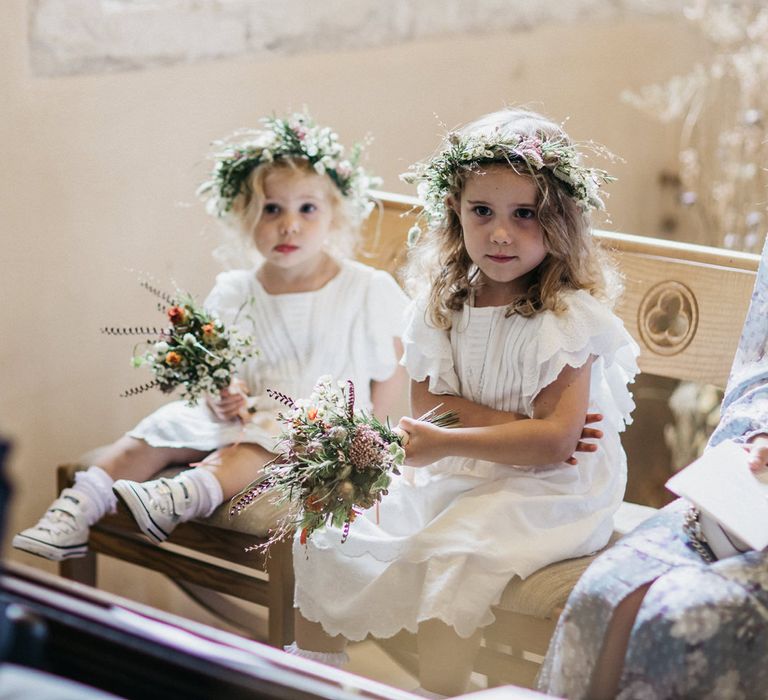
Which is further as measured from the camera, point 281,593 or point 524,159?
point 281,593

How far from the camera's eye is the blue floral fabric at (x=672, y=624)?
6.01 ft

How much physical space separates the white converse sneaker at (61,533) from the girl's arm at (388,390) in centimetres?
75

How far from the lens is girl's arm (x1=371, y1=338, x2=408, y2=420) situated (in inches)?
119

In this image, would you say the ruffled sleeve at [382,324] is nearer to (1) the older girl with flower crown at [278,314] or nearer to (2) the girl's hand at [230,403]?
(1) the older girl with flower crown at [278,314]

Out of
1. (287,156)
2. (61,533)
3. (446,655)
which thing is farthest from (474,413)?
(61,533)

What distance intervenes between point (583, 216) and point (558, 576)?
71cm

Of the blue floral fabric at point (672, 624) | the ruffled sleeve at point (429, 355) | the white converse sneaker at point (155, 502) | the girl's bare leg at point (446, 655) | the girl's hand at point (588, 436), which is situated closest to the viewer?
the blue floral fabric at point (672, 624)

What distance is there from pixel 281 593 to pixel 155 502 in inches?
13.6

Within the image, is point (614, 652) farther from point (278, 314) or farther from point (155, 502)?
point (278, 314)

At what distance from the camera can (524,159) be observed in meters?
2.31

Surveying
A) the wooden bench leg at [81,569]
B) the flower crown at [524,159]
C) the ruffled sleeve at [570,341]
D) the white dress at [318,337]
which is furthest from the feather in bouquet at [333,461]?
the wooden bench leg at [81,569]

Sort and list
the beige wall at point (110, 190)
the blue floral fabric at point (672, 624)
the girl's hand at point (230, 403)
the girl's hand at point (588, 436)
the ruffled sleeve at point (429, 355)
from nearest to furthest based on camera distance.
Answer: the blue floral fabric at point (672, 624) → the girl's hand at point (588, 436) → the ruffled sleeve at point (429, 355) → the girl's hand at point (230, 403) → the beige wall at point (110, 190)

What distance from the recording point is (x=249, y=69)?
3678 mm

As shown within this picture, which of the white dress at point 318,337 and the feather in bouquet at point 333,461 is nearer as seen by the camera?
the feather in bouquet at point 333,461
